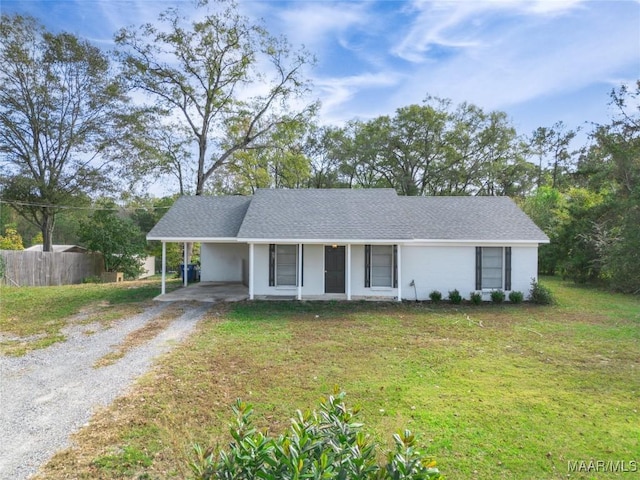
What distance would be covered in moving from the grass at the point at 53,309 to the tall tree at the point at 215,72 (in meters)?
11.3

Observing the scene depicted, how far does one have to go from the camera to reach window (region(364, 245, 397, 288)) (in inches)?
513

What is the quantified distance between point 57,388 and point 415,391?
17.3 feet

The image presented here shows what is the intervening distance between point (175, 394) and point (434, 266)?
1014cm

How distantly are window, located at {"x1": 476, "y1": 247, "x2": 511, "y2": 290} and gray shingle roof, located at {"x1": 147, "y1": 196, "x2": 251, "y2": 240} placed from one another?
897 cm

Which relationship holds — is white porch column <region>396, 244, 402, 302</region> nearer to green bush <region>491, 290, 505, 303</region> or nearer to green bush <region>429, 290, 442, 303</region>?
green bush <region>429, 290, 442, 303</region>

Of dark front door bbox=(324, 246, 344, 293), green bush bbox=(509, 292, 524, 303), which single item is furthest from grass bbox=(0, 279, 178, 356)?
green bush bbox=(509, 292, 524, 303)

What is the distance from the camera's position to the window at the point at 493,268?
42.5 ft

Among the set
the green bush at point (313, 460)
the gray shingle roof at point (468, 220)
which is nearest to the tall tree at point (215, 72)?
the gray shingle roof at point (468, 220)

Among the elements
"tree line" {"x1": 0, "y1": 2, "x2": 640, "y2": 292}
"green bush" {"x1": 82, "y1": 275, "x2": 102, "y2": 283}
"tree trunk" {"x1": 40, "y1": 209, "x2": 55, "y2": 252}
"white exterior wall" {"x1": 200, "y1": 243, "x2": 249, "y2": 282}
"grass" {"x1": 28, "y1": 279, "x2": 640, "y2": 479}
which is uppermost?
"tree line" {"x1": 0, "y1": 2, "x2": 640, "y2": 292}

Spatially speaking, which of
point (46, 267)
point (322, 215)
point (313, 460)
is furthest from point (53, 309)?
point (313, 460)

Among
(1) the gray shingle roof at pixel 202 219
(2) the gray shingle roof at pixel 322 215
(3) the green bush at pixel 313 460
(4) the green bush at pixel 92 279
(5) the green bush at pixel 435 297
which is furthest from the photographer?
(4) the green bush at pixel 92 279

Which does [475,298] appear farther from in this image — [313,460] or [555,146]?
[555,146]

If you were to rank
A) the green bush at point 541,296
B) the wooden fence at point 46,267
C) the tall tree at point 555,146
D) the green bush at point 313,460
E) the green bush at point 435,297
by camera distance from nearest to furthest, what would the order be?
the green bush at point 313,460, the green bush at point 541,296, the green bush at point 435,297, the wooden fence at point 46,267, the tall tree at point 555,146

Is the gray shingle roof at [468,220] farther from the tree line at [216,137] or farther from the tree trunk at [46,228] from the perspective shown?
the tree trunk at [46,228]
